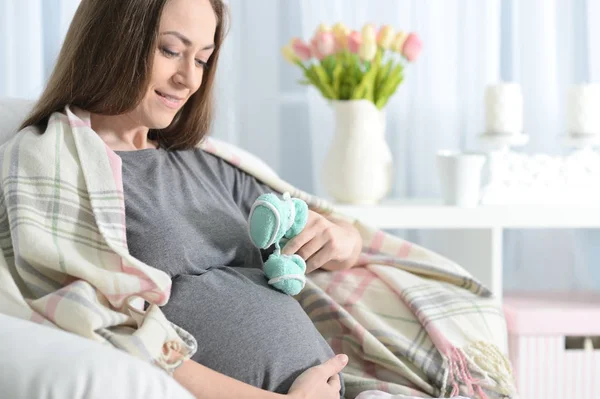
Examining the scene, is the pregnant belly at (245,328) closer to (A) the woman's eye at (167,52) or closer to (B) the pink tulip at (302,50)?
(A) the woman's eye at (167,52)

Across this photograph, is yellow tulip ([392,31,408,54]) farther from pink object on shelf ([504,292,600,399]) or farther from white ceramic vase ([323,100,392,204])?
pink object on shelf ([504,292,600,399])

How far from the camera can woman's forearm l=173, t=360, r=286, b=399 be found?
1.16m

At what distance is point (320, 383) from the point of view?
1258mm

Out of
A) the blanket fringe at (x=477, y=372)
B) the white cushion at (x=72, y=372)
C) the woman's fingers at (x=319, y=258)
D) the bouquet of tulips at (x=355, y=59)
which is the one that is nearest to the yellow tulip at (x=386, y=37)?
the bouquet of tulips at (x=355, y=59)

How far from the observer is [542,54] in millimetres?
2520

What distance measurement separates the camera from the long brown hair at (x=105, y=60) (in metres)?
1.36

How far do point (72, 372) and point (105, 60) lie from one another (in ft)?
2.00

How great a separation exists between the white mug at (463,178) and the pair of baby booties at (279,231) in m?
0.74

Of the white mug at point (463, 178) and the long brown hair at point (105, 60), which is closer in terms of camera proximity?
the long brown hair at point (105, 60)

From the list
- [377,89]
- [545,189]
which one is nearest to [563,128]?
[545,189]

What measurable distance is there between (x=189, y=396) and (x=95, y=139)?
1.62 ft

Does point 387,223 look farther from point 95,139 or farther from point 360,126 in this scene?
point 95,139

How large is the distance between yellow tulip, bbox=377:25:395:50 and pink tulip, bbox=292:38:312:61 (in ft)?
0.57

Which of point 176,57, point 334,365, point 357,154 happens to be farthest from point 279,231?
point 357,154
